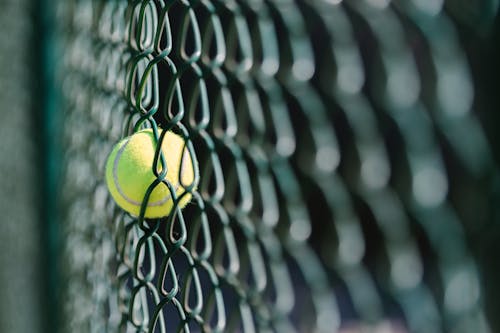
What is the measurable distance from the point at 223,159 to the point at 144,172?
6.72ft

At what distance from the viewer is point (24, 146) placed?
2557 millimetres

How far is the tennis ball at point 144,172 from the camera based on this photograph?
0.84 m

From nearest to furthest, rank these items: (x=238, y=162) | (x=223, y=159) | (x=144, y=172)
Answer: (x=144, y=172) → (x=238, y=162) → (x=223, y=159)

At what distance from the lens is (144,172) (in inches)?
34.3

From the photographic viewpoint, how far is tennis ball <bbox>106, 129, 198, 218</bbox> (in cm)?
84

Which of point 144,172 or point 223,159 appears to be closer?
point 144,172

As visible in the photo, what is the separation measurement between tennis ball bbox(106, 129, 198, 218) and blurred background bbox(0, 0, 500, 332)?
0.09 feet

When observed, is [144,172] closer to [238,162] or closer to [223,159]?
[238,162]

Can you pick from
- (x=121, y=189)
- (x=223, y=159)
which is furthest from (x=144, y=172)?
(x=223, y=159)

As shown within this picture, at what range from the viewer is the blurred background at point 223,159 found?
0.88 metres

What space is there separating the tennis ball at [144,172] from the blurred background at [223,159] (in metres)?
0.03

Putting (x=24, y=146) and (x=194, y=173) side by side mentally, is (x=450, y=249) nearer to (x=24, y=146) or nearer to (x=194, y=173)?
(x=194, y=173)

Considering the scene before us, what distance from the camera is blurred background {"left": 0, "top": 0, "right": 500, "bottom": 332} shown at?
88cm

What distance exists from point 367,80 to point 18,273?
2399 mm
